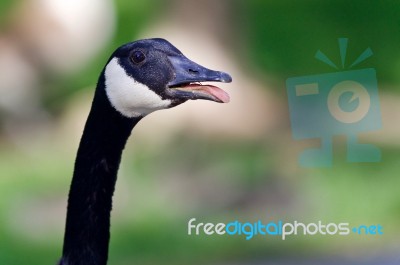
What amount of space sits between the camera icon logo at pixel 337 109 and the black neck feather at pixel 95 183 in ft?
4.81

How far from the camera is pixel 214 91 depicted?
7.00ft

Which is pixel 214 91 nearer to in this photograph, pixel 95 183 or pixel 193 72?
pixel 193 72

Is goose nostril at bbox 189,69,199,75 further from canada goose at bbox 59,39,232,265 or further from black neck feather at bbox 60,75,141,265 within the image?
black neck feather at bbox 60,75,141,265

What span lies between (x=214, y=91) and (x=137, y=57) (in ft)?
0.86

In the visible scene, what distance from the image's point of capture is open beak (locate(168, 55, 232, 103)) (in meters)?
2.12

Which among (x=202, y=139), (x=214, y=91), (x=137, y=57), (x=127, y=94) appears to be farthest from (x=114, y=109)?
(x=202, y=139)

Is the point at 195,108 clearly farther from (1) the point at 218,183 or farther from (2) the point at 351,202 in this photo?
(2) the point at 351,202

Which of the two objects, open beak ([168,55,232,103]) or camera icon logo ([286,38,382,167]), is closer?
open beak ([168,55,232,103])

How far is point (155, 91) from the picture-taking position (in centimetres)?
222

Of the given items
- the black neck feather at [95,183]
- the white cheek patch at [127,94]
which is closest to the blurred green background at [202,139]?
the black neck feather at [95,183]

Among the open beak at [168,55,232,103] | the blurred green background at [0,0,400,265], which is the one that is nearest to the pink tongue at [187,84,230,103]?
the open beak at [168,55,232,103]

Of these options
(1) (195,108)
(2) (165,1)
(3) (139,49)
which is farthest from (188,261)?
(3) (139,49)

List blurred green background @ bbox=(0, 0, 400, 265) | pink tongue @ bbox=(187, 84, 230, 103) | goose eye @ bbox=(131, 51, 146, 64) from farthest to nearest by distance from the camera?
1. blurred green background @ bbox=(0, 0, 400, 265)
2. goose eye @ bbox=(131, 51, 146, 64)
3. pink tongue @ bbox=(187, 84, 230, 103)

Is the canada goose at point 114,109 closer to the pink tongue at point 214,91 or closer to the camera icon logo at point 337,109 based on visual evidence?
the pink tongue at point 214,91
